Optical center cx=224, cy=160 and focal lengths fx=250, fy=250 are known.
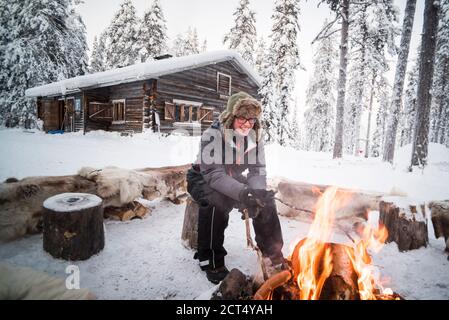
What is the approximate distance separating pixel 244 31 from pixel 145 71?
53.6ft

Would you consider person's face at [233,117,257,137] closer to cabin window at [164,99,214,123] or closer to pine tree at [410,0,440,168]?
pine tree at [410,0,440,168]

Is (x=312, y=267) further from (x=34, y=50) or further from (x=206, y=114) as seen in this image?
(x=34, y=50)

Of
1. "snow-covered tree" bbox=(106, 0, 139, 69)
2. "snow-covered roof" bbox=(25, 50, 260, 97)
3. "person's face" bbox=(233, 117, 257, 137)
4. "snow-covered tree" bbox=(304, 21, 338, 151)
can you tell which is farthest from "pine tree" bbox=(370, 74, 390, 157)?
"person's face" bbox=(233, 117, 257, 137)

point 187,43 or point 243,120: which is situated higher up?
point 187,43

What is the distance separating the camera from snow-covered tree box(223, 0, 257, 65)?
25188 mm

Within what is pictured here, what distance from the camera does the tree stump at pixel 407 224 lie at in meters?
3.34

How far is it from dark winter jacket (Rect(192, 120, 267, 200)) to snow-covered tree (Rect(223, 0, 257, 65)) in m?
24.2

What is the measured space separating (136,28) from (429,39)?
2692cm

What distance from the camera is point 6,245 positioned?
3.11 meters

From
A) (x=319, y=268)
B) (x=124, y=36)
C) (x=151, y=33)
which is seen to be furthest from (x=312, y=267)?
(x=124, y=36)

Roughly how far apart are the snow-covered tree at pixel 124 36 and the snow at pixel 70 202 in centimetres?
2687

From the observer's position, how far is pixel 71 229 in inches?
114
